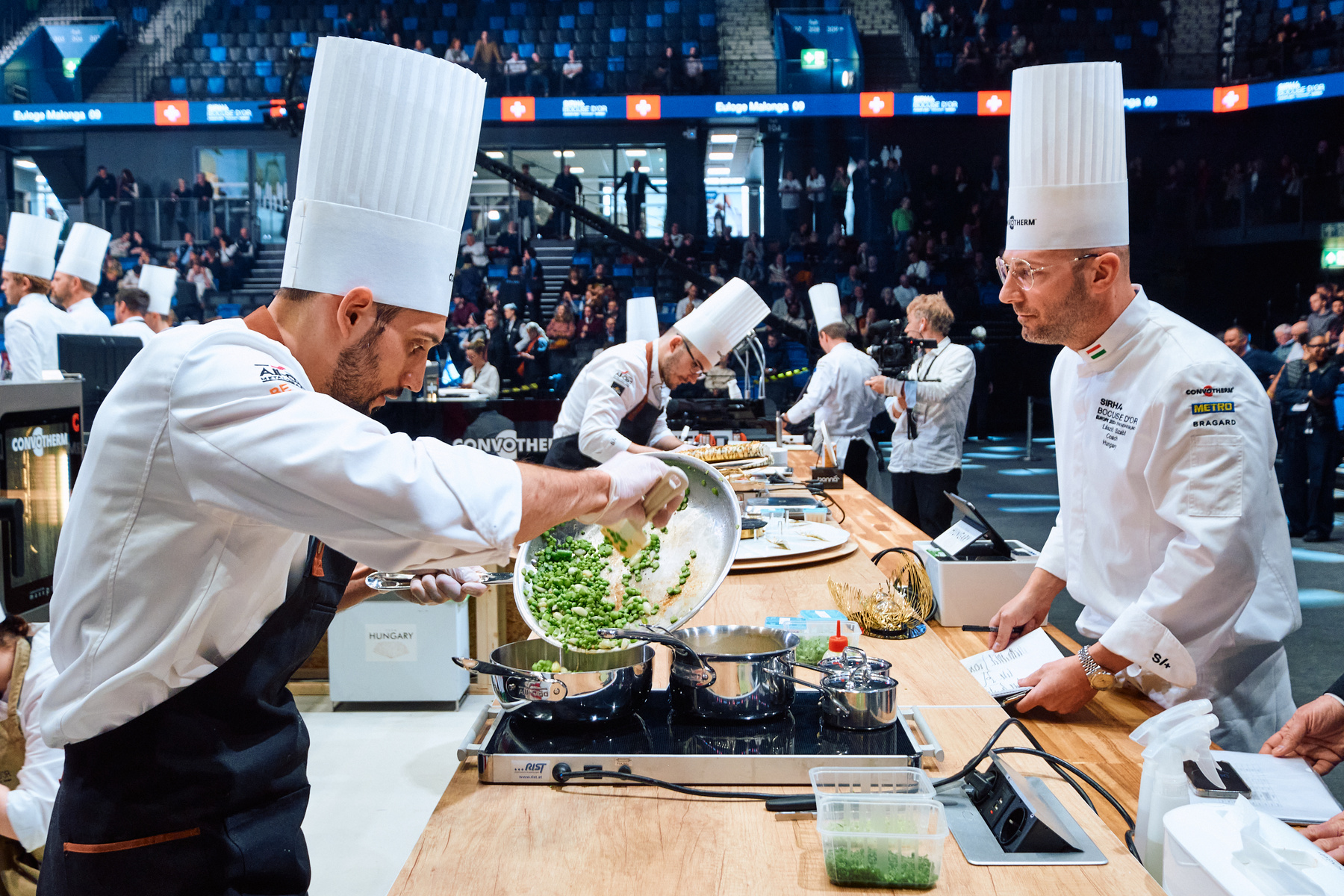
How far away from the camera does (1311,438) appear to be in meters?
7.13

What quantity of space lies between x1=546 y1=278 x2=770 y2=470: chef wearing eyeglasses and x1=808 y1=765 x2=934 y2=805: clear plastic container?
2.66m

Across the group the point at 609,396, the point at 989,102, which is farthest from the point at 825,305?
the point at 989,102

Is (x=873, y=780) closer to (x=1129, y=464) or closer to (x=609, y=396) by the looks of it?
(x=1129, y=464)

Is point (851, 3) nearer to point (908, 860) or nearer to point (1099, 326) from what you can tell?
point (1099, 326)

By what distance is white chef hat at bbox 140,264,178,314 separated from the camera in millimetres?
7508

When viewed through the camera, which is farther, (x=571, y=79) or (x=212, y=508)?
(x=571, y=79)

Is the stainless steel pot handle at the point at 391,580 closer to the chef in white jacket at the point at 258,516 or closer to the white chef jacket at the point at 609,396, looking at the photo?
the chef in white jacket at the point at 258,516

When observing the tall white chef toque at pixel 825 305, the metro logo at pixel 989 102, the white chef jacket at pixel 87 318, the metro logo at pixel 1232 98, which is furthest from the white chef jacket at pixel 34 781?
the metro logo at pixel 1232 98

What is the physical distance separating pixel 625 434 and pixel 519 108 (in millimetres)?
11394

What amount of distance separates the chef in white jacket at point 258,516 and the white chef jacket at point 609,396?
2466 millimetres

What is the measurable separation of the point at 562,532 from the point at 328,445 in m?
0.83

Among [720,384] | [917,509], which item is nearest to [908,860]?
[917,509]

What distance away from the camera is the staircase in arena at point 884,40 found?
49.4ft

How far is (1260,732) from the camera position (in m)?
1.74
